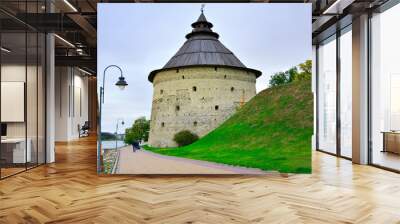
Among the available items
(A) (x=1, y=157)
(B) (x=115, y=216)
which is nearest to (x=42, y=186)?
(A) (x=1, y=157)

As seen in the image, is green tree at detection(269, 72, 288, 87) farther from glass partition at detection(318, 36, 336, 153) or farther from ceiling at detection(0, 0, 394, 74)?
glass partition at detection(318, 36, 336, 153)

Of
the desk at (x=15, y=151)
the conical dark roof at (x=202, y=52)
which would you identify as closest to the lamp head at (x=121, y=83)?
the conical dark roof at (x=202, y=52)

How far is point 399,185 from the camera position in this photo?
230 inches

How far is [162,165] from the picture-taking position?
661 cm

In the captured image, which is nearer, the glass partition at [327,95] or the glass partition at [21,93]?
the glass partition at [21,93]

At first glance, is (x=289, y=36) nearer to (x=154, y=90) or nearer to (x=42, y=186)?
(x=154, y=90)

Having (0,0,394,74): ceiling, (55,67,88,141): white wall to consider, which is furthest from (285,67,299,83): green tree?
(55,67,88,141): white wall

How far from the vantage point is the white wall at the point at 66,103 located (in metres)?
16.5

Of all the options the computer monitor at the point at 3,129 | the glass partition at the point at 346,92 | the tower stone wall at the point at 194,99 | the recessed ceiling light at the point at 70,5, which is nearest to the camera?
the computer monitor at the point at 3,129

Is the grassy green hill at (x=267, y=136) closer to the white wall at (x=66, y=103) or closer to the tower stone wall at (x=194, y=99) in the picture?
the tower stone wall at (x=194, y=99)

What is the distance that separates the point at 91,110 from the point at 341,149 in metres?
16.1

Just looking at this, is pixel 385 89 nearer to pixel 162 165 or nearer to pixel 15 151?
pixel 162 165

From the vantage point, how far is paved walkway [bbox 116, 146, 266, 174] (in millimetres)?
6543

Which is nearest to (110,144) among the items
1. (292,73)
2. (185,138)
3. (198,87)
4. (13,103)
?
(185,138)
